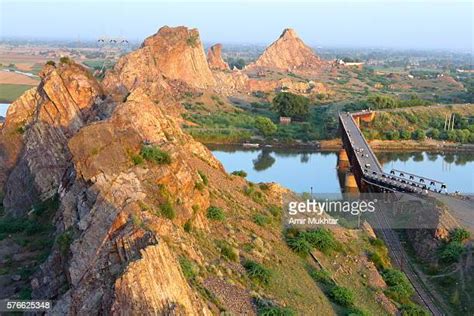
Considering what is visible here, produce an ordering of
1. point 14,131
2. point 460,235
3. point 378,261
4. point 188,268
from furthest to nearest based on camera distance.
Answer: point 14,131
point 460,235
point 378,261
point 188,268

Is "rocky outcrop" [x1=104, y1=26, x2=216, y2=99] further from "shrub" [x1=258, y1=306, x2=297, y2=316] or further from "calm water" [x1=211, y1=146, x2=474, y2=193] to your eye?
"shrub" [x1=258, y1=306, x2=297, y2=316]

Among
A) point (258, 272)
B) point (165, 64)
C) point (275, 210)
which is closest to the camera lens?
point (258, 272)

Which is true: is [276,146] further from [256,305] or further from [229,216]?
[256,305]

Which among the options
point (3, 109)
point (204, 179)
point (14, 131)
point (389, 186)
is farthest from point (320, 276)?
point (3, 109)

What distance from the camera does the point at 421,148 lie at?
56.9 meters

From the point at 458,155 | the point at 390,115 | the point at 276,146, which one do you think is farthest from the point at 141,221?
the point at 390,115

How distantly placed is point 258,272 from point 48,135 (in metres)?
13.1

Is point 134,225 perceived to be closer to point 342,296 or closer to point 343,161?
point 342,296

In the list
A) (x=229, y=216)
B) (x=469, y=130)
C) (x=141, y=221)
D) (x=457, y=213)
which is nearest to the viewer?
(x=141, y=221)

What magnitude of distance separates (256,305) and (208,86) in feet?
228

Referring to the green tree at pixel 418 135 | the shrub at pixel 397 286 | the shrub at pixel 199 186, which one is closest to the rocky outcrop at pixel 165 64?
the green tree at pixel 418 135

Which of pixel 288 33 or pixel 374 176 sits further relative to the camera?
pixel 288 33

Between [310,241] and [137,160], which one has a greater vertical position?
[137,160]

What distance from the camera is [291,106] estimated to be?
6444cm
